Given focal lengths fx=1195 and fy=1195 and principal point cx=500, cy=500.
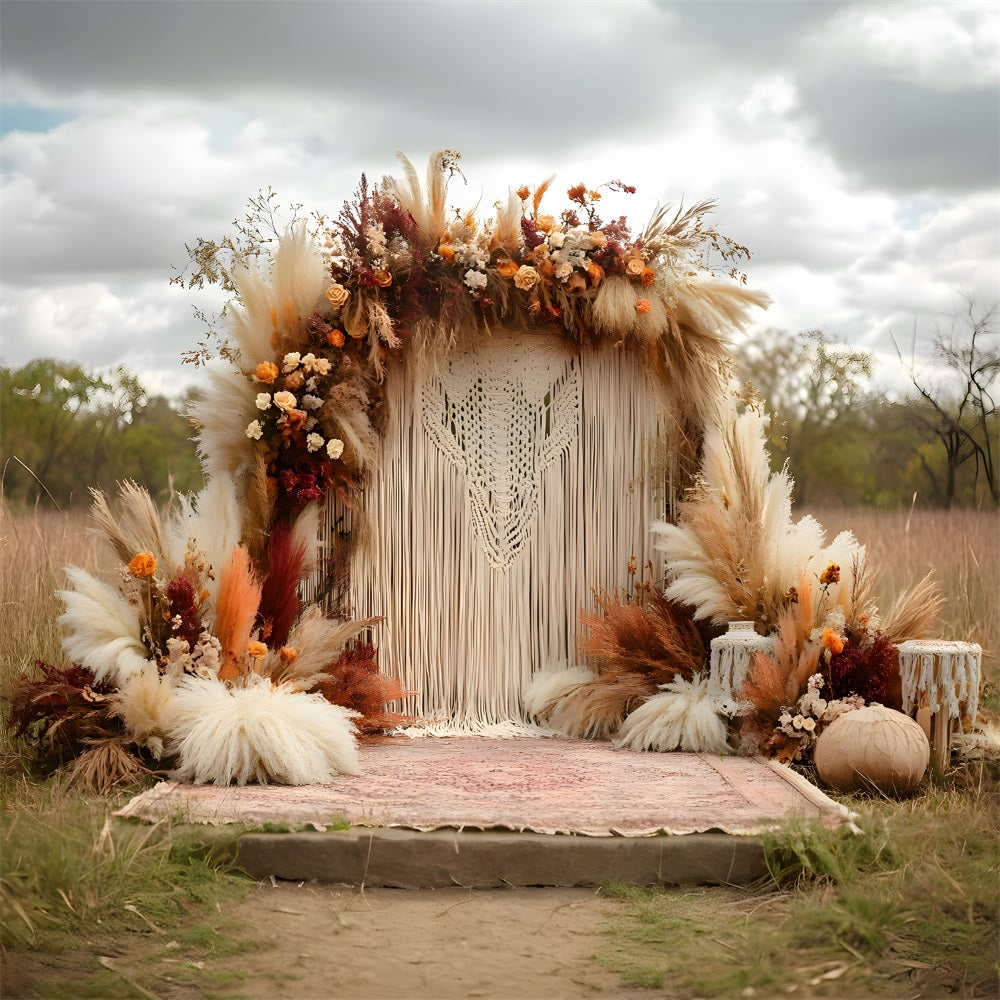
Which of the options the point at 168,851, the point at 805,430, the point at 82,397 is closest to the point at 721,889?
the point at 168,851

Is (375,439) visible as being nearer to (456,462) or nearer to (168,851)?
(456,462)

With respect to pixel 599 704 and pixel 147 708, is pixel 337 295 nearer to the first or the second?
pixel 147 708

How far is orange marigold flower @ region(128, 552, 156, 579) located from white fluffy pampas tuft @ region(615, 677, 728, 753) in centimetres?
194

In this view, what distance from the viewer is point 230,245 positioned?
5.11m

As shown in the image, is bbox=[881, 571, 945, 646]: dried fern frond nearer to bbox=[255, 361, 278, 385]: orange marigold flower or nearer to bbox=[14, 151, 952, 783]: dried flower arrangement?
bbox=[14, 151, 952, 783]: dried flower arrangement

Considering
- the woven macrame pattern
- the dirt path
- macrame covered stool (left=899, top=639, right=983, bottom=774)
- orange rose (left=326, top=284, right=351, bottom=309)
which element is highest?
orange rose (left=326, top=284, right=351, bottom=309)

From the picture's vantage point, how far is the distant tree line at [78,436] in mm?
11992

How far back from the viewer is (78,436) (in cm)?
1477

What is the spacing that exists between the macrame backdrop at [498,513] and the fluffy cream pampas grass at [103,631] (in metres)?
1.07

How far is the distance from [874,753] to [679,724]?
2.69 ft

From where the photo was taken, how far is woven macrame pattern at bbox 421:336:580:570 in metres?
5.23

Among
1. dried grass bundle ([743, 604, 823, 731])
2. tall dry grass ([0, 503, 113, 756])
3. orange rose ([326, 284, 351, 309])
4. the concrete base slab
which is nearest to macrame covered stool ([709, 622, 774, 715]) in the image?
dried grass bundle ([743, 604, 823, 731])

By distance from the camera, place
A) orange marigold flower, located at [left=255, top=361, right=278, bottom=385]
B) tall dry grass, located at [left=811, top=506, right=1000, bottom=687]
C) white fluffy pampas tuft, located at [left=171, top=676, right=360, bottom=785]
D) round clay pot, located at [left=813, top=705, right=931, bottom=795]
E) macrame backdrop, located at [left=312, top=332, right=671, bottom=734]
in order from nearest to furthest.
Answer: white fluffy pampas tuft, located at [left=171, top=676, right=360, bottom=785]
round clay pot, located at [left=813, top=705, right=931, bottom=795]
orange marigold flower, located at [left=255, top=361, right=278, bottom=385]
macrame backdrop, located at [left=312, top=332, right=671, bottom=734]
tall dry grass, located at [left=811, top=506, right=1000, bottom=687]

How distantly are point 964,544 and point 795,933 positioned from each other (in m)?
4.18
